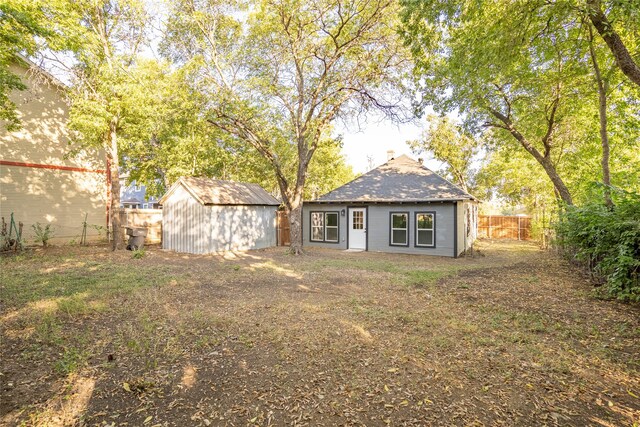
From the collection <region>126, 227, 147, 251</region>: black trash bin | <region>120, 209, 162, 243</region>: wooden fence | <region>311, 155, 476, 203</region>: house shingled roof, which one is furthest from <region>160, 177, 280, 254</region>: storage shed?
<region>311, 155, 476, 203</region>: house shingled roof

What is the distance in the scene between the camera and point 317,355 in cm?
417

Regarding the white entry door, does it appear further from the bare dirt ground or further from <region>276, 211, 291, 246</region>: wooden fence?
the bare dirt ground

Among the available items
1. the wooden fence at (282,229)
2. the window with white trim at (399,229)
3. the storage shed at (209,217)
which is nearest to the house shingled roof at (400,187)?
the window with white trim at (399,229)

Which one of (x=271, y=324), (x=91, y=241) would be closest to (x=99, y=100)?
(x=91, y=241)

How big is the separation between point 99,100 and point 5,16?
351 centimetres

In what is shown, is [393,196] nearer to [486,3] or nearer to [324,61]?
[324,61]

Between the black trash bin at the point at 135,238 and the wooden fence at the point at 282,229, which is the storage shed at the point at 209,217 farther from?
the wooden fence at the point at 282,229

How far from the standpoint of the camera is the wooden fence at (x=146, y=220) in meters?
16.6

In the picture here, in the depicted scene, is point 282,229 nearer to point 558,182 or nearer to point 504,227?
point 558,182

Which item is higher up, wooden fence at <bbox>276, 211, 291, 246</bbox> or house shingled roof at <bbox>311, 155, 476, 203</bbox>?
house shingled roof at <bbox>311, 155, 476, 203</bbox>

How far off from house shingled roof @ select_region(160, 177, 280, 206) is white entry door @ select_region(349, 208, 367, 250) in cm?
424

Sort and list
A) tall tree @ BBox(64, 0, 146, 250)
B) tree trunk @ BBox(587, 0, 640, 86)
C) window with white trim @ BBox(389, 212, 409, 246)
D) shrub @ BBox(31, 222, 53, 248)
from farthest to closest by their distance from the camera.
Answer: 1. window with white trim @ BBox(389, 212, 409, 246)
2. shrub @ BBox(31, 222, 53, 248)
3. tall tree @ BBox(64, 0, 146, 250)
4. tree trunk @ BBox(587, 0, 640, 86)

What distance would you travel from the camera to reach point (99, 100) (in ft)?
40.7

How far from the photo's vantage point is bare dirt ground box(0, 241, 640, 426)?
10.1ft
